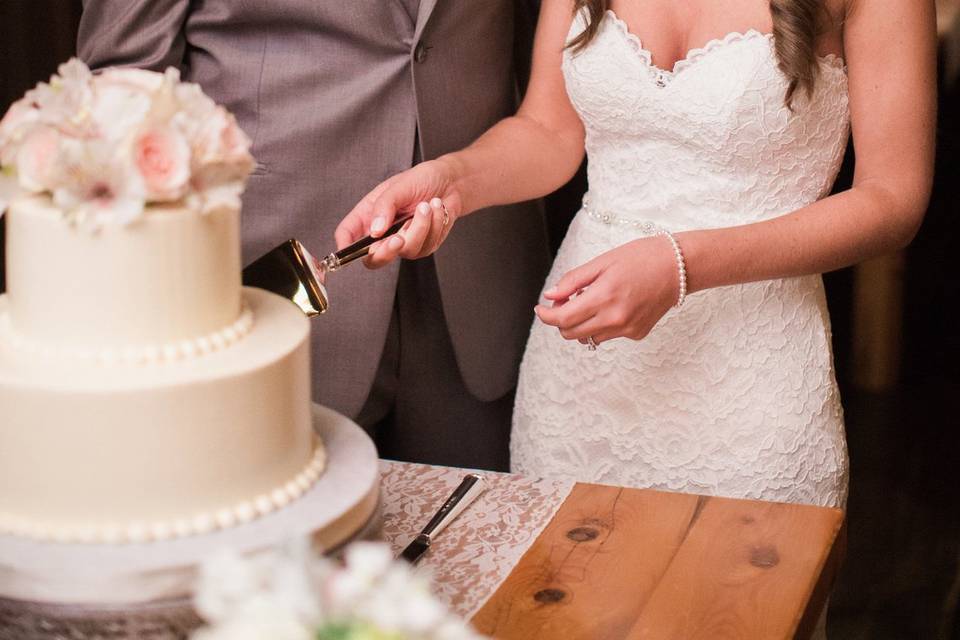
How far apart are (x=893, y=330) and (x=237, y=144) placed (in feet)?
12.9

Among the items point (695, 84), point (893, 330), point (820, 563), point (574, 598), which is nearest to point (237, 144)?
point (574, 598)

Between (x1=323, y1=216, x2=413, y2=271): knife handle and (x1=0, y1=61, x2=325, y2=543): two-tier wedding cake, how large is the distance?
0.45 meters

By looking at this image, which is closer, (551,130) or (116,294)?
(116,294)

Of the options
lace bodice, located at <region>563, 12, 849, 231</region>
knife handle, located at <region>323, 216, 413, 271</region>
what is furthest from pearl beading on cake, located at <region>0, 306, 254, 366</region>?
lace bodice, located at <region>563, 12, 849, 231</region>

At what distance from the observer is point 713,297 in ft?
6.61

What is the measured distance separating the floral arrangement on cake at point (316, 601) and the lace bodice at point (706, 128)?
131cm

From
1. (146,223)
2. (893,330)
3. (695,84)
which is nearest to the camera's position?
(146,223)

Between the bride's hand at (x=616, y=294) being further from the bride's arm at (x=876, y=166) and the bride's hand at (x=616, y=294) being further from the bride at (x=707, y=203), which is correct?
the bride's arm at (x=876, y=166)

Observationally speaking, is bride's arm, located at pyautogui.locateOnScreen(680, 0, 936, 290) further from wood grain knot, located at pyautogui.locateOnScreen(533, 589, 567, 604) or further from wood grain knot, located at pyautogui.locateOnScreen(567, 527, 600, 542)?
wood grain knot, located at pyautogui.locateOnScreen(533, 589, 567, 604)

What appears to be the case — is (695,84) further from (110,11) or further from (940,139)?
(940,139)

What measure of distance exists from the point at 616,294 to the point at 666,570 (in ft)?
1.32

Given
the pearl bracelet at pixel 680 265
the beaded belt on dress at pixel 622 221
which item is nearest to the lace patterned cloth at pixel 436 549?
the pearl bracelet at pixel 680 265

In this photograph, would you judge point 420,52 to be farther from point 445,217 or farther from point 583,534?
point 583,534

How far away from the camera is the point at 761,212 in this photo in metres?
1.96
